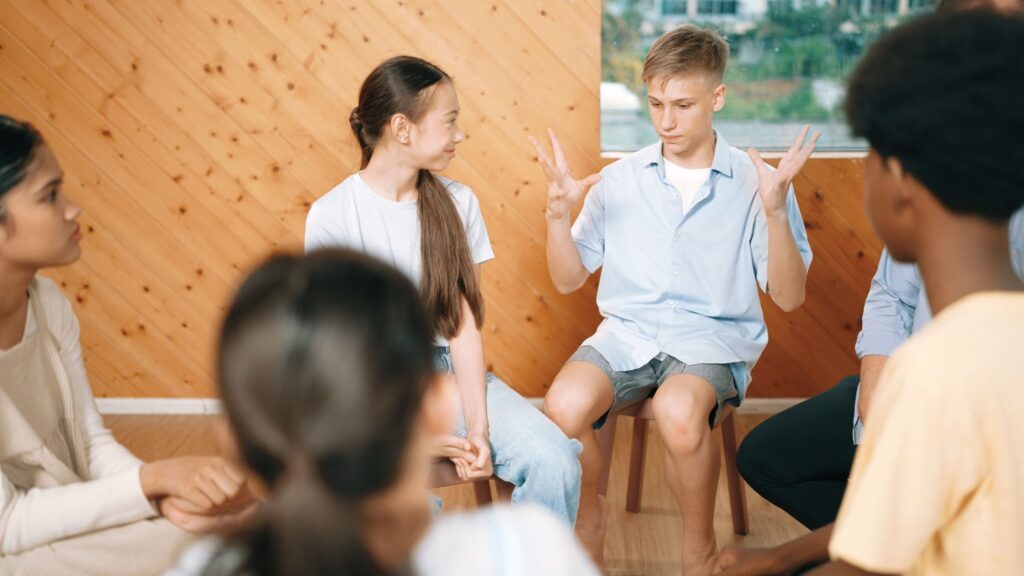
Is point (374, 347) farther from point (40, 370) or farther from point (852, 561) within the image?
point (40, 370)

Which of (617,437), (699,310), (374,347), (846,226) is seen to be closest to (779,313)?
(846,226)

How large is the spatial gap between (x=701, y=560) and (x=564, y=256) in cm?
74

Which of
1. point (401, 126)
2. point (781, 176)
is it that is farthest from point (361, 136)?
point (781, 176)

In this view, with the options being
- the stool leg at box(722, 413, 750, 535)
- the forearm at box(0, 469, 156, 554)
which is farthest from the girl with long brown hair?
the forearm at box(0, 469, 156, 554)

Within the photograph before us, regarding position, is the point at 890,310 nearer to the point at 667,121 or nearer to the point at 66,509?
the point at 667,121

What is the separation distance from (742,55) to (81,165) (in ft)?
6.57

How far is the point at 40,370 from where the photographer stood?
153 centimetres

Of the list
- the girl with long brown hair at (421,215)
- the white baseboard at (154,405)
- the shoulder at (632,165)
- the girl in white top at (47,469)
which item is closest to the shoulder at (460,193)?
the girl with long brown hair at (421,215)

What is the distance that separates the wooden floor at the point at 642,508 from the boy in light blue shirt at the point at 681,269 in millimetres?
231

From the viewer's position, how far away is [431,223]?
6.80 feet

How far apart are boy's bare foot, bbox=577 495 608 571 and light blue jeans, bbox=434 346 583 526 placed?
0.12 metres

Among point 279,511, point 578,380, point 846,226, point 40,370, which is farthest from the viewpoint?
point 846,226

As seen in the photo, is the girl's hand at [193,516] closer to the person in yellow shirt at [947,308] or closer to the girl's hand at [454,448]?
the girl's hand at [454,448]

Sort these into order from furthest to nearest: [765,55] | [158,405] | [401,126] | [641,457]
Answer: [158,405]
[765,55]
[641,457]
[401,126]
